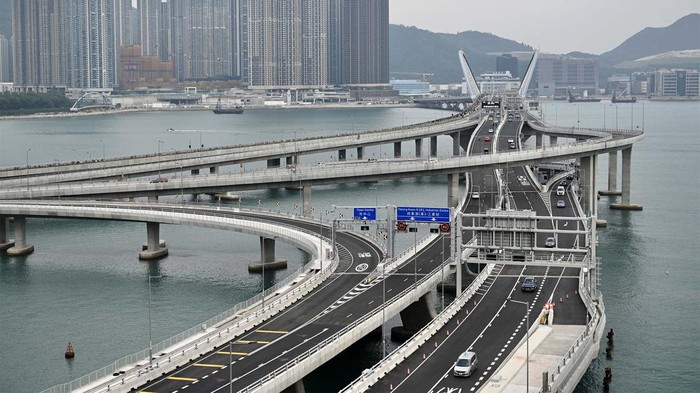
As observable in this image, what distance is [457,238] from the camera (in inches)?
1911

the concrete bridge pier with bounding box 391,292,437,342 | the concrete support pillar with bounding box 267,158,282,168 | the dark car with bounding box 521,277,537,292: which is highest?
the concrete support pillar with bounding box 267,158,282,168

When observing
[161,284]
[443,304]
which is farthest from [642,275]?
[161,284]

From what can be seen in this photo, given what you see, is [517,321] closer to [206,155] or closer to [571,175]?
[571,175]

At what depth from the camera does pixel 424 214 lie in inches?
2168

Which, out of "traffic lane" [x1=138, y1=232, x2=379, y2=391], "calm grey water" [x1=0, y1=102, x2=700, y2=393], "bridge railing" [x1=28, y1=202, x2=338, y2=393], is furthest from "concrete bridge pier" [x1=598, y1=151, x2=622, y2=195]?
"traffic lane" [x1=138, y1=232, x2=379, y2=391]

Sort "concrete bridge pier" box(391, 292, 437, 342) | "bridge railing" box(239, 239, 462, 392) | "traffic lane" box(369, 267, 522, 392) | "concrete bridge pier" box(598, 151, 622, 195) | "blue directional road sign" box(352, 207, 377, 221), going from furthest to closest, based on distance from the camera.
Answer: "concrete bridge pier" box(598, 151, 622, 195) → "blue directional road sign" box(352, 207, 377, 221) → "concrete bridge pier" box(391, 292, 437, 342) → "traffic lane" box(369, 267, 522, 392) → "bridge railing" box(239, 239, 462, 392)

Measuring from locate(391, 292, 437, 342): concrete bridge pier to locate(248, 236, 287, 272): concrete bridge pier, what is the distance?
602 inches

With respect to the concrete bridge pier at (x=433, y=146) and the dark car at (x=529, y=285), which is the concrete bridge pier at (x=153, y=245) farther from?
the concrete bridge pier at (x=433, y=146)

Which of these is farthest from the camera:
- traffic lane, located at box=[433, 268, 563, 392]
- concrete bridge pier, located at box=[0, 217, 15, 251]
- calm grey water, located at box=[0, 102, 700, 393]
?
concrete bridge pier, located at box=[0, 217, 15, 251]

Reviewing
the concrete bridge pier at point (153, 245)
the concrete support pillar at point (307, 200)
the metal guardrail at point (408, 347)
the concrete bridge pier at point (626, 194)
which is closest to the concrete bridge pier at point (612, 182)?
Result: the concrete bridge pier at point (626, 194)

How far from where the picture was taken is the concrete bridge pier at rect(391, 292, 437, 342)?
47.7 m

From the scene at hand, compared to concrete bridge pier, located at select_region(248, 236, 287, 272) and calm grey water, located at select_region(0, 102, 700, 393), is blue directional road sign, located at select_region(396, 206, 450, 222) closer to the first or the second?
calm grey water, located at select_region(0, 102, 700, 393)

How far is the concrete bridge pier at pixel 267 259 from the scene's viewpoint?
204 feet

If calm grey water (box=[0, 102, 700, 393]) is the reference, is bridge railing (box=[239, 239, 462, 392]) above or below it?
above
